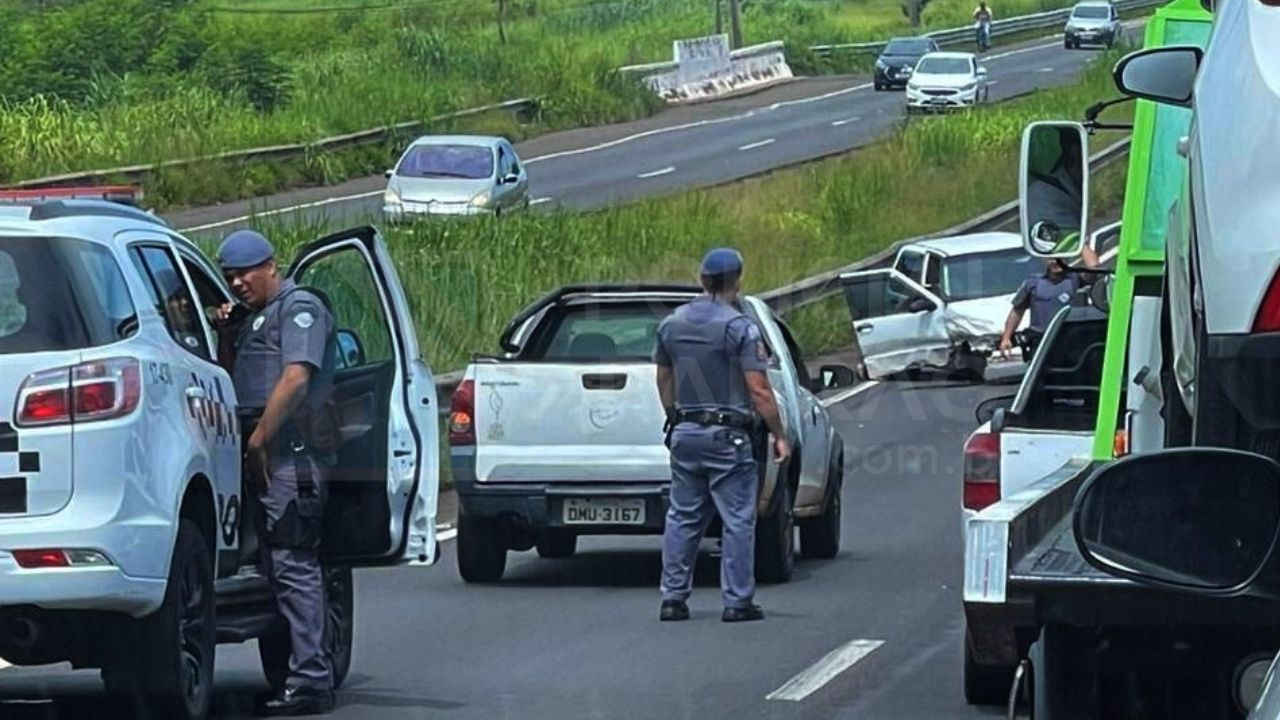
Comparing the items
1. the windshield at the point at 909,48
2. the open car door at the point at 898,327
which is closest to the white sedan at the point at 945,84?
the windshield at the point at 909,48

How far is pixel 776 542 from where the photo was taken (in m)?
14.5

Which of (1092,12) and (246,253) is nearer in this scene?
(246,253)

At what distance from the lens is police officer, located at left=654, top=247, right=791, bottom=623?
42.3 feet

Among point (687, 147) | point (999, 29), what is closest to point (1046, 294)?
point (687, 147)

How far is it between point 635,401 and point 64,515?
6.13m

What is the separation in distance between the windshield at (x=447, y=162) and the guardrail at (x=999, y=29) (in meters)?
34.8

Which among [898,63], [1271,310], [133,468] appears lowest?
[898,63]

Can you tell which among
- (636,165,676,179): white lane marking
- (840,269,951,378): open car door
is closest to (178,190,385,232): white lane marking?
(636,165,676,179): white lane marking

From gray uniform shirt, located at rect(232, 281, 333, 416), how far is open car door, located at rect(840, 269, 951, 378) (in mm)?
16973

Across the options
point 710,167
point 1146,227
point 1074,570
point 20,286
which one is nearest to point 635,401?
point 20,286

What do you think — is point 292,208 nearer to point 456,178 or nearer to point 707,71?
point 456,178

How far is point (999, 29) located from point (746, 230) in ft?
163

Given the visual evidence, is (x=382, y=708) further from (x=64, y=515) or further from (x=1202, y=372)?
(x=1202, y=372)

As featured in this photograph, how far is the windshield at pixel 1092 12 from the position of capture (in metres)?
77.8
